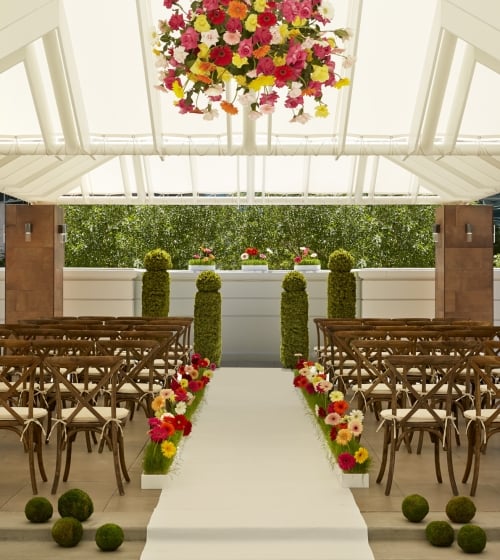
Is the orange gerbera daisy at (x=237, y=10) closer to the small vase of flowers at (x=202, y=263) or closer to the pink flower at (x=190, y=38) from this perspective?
the pink flower at (x=190, y=38)

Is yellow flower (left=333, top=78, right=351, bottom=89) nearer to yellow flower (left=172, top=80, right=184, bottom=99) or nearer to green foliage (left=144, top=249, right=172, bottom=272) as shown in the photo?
yellow flower (left=172, top=80, right=184, bottom=99)

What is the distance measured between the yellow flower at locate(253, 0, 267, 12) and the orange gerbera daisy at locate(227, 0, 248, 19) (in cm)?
6

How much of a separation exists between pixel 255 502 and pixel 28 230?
11686 millimetres

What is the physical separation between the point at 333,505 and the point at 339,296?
10.9 meters

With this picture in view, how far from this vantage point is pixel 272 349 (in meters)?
18.0

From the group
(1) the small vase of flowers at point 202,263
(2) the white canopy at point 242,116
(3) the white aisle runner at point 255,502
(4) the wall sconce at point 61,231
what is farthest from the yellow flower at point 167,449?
(1) the small vase of flowers at point 202,263

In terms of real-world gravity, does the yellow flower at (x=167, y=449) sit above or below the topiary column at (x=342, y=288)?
below

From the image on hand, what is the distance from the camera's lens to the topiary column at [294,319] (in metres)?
15.5

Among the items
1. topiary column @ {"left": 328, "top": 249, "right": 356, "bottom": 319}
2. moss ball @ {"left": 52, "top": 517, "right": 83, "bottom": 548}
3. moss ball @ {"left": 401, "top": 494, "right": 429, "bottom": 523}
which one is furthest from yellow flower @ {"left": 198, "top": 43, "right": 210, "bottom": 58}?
topiary column @ {"left": 328, "top": 249, "right": 356, "bottom": 319}

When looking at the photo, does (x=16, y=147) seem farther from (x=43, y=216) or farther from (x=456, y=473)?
(x=456, y=473)

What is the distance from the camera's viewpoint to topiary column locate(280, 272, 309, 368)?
51.0 feet

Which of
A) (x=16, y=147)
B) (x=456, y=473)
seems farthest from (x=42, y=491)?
(x=16, y=147)

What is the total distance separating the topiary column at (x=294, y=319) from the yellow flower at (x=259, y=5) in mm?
10556

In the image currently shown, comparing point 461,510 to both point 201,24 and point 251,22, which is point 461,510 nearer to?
point 251,22
